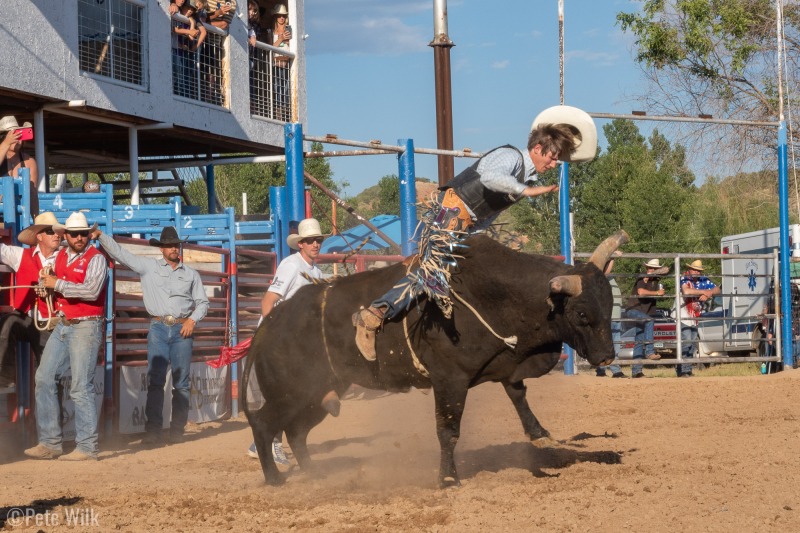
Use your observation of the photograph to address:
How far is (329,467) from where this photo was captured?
7.79 metres

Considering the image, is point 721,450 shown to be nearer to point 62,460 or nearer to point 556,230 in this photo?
point 62,460

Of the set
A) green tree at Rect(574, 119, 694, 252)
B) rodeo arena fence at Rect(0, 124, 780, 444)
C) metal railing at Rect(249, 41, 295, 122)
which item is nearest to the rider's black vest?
rodeo arena fence at Rect(0, 124, 780, 444)

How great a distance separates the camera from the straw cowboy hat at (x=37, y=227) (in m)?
8.75

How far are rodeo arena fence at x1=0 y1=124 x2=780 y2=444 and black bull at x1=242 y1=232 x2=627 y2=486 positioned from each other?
2.44m

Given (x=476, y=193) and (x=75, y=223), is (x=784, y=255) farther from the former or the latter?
(x=75, y=223)

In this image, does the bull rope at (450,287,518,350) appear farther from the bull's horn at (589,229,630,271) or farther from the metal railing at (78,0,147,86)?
the metal railing at (78,0,147,86)

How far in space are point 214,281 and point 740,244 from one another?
1290cm

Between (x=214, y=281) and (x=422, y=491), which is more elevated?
(x=214, y=281)

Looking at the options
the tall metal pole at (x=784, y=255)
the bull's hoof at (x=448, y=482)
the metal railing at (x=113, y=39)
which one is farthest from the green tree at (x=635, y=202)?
the bull's hoof at (x=448, y=482)

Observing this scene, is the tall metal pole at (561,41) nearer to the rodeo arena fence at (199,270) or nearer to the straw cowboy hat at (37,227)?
the rodeo arena fence at (199,270)

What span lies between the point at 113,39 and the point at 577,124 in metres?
10.6

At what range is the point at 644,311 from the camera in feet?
51.8

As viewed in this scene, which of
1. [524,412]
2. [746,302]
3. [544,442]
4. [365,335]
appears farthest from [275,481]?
[746,302]

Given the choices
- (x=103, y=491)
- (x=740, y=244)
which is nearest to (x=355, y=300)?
(x=103, y=491)
